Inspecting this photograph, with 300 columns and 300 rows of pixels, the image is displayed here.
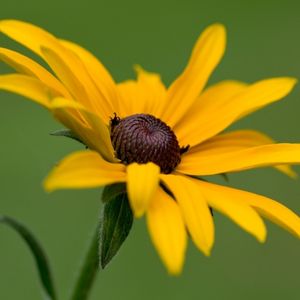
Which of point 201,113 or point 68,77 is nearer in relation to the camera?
point 68,77

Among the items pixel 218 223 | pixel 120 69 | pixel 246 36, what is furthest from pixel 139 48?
pixel 218 223

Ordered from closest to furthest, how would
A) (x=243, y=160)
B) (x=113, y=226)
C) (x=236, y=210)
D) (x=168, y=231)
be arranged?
(x=168, y=231) → (x=236, y=210) → (x=113, y=226) → (x=243, y=160)

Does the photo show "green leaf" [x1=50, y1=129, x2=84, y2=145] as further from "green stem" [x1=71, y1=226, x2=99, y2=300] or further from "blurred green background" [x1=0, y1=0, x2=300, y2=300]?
"blurred green background" [x1=0, y1=0, x2=300, y2=300]

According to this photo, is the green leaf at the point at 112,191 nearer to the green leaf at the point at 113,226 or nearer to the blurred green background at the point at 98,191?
the green leaf at the point at 113,226

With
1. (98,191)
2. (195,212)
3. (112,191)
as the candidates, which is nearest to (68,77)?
(112,191)

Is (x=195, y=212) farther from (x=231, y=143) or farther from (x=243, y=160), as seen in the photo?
(x=231, y=143)

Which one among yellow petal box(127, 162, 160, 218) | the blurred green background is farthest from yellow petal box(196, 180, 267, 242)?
the blurred green background

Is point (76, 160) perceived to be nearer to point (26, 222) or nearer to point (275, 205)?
point (275, 205)
